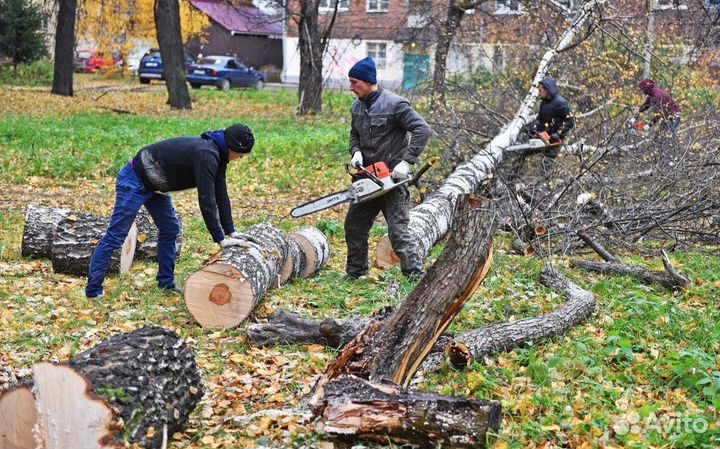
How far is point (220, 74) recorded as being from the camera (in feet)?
120

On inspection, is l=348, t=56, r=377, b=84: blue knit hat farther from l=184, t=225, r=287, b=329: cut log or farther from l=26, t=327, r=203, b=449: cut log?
l=26, t=327, r=203, b=449: cut log

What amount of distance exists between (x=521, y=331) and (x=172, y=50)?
2133 centimetres

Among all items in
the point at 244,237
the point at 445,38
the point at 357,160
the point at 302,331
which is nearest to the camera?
the point at 302,331

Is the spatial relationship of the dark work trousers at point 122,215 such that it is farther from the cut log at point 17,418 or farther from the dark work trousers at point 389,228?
the cut log at point 17,418

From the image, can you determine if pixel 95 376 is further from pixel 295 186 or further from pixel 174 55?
pixel 174 55

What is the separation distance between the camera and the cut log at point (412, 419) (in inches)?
157

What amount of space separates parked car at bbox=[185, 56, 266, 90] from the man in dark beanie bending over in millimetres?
A: 29921

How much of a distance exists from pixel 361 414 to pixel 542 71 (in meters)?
9.43

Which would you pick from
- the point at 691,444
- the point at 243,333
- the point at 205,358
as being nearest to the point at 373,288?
the point at 243,333

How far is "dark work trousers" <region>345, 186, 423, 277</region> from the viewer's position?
25.0ft

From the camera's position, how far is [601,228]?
30.9 feet

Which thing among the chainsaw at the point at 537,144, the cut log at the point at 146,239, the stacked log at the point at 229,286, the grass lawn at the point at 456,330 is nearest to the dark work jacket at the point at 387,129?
the grass lawn at the point at 456,330

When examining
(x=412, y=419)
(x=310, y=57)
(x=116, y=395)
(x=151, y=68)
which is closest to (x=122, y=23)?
(x=151, y=68)

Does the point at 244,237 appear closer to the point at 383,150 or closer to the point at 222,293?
the point at 222,293
